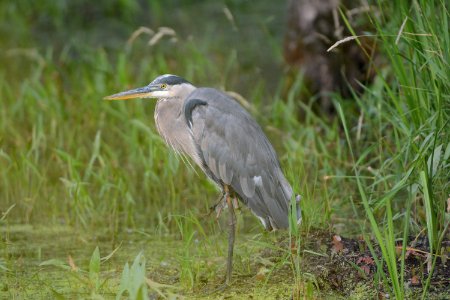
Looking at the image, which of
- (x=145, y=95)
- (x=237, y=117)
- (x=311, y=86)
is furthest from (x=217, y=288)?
(x=311, y=86)

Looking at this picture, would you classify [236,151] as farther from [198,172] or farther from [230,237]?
[198,172]

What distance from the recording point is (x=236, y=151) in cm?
460

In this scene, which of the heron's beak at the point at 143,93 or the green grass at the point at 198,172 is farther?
the heron's beak at the point at 143,93

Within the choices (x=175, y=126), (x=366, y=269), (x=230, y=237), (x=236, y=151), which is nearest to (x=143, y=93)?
(x=175, y=126)

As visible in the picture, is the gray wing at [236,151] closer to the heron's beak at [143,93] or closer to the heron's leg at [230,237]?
the heron's leg at [230,237]

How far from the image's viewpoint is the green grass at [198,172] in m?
4.11

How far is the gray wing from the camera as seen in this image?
4562 millimetres

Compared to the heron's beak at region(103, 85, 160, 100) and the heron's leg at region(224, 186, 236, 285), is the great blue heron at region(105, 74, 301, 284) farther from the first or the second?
the heron's beak at region(103, 85, 160, 100)

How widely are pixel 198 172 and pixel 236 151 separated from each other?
148cm

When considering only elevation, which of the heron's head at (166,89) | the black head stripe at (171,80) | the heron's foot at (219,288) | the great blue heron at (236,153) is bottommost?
the heron's foot at (219,288)

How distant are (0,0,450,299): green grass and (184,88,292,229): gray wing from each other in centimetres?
14

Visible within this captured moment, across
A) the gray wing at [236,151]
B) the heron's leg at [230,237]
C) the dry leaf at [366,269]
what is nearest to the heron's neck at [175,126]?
the gray wing at [236,151]

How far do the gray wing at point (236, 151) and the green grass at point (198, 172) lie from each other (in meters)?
0.14

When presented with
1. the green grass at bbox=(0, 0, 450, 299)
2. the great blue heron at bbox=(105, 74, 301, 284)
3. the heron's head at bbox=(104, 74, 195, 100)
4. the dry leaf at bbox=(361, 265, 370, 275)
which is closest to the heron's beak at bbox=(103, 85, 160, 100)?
the heron's head at bbox=(104, 74, 195, 100)
